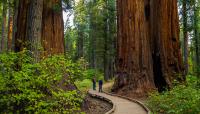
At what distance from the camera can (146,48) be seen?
20.2 metres

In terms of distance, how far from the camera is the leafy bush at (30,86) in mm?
6797

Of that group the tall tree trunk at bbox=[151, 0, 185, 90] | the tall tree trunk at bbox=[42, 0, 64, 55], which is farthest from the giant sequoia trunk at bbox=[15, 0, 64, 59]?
the tall tree trunk at bbox=[151, 0, 185, 90]

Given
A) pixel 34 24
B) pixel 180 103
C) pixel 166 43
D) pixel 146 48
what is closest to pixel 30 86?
pixel 34 24

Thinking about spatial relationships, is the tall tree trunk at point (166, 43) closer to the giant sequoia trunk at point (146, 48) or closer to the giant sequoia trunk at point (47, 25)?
the giant sequoia trunk at point (146, 48)

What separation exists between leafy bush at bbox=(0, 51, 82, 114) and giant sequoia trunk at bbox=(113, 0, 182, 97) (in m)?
11.7

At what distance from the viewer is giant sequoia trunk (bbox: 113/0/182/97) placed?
19594 mm

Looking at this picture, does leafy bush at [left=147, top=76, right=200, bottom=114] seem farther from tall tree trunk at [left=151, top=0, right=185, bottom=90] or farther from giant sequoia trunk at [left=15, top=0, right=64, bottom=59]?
tall tree trunk at [left=151, top=0, right=185, bottom=90]

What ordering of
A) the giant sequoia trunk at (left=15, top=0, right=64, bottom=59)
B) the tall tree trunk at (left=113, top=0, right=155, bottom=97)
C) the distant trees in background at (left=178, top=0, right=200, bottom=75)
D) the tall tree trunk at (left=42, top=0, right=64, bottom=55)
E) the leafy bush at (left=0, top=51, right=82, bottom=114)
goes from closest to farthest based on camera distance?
the leafy bush at (left=0, top=51, right=82, bottom=114) < the giant sequoia trunk at (left=15, top=0, right=64, bottom=59) < the tall tree trunk at (left=42, top=0, right=64, bottom=55) < the tall tree trunk at (left=113, top=0, right=155, bottom=97) < the distant trees in background at (left=178, top=0, right=200, bottom=75)

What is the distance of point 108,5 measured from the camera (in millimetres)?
41938

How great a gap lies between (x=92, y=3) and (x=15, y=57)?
138 ft

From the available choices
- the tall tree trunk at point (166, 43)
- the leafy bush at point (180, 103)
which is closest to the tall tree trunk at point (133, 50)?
the tall tree trunk at point (166, 43)

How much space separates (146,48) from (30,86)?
45.1 ft

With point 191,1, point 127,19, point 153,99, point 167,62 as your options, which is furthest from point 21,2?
point 191,1

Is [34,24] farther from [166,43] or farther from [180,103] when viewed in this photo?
[166,43]
